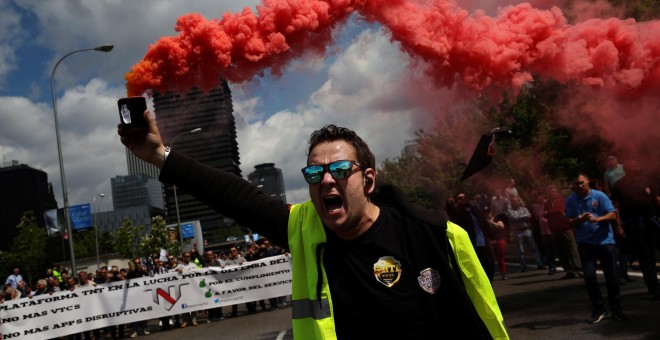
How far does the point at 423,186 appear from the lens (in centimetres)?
4788

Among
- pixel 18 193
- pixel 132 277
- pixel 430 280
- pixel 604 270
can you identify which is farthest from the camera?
pixel 18 193

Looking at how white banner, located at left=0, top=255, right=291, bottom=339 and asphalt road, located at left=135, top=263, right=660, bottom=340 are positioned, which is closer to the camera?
asphalt road, located at left=135, top=263, right=660, bottom=340

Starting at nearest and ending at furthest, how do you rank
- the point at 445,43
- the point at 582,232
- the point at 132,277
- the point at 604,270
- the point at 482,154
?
the point at 604,270 → the point at 582,232 → the point at 482,154 → the point at 445,43 → the point at 132,277

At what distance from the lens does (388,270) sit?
2.39 metres

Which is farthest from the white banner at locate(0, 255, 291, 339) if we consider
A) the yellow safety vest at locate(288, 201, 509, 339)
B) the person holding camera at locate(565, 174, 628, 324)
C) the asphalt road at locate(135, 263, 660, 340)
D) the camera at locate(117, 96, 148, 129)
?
the yellow safety vest at locate(288, 201, 509, 339)

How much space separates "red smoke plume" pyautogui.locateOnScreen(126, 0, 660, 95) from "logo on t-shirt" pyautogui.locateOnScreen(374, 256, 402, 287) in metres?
9.13

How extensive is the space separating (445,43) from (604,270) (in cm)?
601

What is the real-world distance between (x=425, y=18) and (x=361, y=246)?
1036 centimetres

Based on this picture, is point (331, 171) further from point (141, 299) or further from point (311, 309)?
point (141, 299)

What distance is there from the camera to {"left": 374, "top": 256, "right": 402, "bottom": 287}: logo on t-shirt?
2377 millimetres

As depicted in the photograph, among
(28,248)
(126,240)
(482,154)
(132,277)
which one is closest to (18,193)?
(126,240)

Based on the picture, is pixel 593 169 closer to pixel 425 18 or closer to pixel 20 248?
pixel 425 18

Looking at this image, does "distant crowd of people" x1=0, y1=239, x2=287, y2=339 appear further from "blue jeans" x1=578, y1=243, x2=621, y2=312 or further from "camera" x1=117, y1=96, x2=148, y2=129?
"camera" x1=117, y1=96, x2=148, y2=129

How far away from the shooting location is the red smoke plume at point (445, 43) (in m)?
11.1
